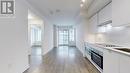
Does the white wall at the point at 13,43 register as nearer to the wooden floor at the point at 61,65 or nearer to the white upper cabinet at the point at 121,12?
the wooden floor at the point at 61,65

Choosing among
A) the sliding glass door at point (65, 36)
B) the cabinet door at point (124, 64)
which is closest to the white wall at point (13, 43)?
the cabinet door at point (124, 64)

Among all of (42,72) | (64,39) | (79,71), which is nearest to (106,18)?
(79,71)

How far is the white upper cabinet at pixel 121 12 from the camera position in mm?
2762

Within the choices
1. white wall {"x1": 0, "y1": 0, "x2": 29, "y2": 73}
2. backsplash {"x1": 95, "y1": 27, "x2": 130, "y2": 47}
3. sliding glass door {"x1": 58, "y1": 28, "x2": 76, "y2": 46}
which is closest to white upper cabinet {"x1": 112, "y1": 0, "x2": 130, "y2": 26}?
backsplash {"x1": 95, "y1": 27, "x2": 130, "y2": 47}

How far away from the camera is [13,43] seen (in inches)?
149

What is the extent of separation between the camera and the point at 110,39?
16.6ft

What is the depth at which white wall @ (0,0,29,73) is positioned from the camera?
10.8 feet

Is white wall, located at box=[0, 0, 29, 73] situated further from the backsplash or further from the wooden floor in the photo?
the backsplash

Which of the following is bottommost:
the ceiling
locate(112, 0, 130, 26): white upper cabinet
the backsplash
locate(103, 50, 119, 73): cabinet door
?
locate(103, 50, 119, 73): cabinet door

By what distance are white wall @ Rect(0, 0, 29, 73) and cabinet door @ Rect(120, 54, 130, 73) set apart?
2.73 meters

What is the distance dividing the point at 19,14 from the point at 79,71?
2.82 metres

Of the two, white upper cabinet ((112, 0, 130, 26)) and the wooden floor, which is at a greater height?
white upper cabinet ((112, 0, 130, 26))

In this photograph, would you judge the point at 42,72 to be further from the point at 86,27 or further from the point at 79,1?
the point at 86,27

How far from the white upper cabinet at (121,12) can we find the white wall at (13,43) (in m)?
2.81
